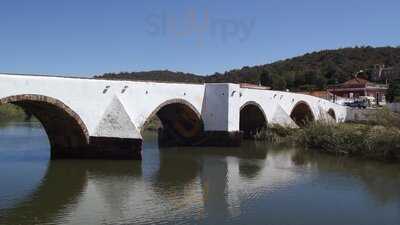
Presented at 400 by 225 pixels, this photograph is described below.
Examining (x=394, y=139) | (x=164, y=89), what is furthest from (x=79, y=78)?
(x=394, y=139)

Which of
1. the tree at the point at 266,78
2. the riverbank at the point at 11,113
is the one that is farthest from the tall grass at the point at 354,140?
the tree at the point at 266,78

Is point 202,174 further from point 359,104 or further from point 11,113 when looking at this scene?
point 11,113

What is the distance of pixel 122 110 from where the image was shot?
21.3m

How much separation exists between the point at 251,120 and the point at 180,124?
6.74 meters

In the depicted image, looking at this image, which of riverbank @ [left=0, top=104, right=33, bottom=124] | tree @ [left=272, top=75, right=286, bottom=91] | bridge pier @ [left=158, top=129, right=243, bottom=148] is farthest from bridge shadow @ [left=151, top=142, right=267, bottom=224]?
tree @ [left=272, top=75, right=286, bottom=91]

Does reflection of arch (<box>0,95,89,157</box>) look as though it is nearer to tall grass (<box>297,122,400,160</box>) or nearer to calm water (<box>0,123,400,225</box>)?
calm water (<box>0,123,400,225</box>)

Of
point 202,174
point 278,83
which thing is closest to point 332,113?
point 278,83

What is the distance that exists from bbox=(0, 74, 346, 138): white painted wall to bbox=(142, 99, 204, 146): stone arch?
0.40 metres

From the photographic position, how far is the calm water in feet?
40.2

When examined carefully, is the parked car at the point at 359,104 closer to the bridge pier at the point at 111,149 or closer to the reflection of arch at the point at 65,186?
the bridge pier at the point at 111,149

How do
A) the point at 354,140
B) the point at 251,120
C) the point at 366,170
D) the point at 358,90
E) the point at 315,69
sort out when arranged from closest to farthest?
the point at 366,170
the point at 354,140
the point at 251,120
the point at 358,90
the point at 315,69

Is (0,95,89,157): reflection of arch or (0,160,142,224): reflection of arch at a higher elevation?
(0,95,89,157): reflection of arch

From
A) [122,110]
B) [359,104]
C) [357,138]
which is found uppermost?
[122,110]

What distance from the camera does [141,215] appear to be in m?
12.1
